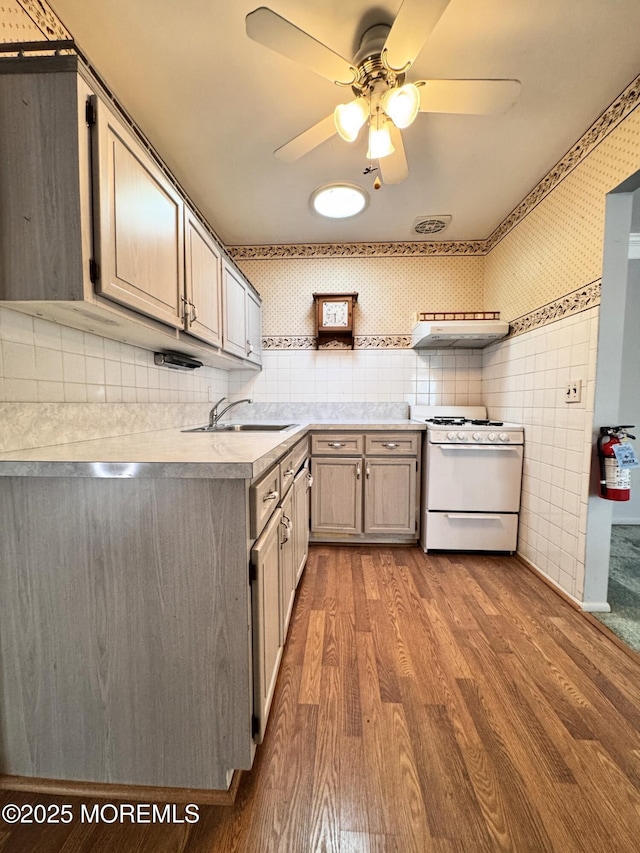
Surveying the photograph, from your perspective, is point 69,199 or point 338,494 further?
point 338,494

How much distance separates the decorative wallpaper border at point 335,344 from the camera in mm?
2871

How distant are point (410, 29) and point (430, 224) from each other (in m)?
1.66

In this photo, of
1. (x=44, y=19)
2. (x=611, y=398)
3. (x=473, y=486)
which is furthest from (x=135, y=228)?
(x=473, y=486)

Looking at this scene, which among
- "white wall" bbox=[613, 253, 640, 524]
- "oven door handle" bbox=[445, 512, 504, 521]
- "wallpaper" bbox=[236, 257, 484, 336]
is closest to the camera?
"oven door handle" bbox=[445, 512, 504, 521]

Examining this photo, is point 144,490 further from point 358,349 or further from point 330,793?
point 358,349

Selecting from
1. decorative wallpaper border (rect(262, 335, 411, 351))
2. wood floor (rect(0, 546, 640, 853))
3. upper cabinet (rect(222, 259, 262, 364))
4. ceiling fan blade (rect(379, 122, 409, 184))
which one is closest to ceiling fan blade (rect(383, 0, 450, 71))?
ceiling fan blade (rect(379, 122, 409, 184))

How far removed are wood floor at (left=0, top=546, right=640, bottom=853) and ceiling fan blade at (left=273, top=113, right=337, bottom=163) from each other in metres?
2.19

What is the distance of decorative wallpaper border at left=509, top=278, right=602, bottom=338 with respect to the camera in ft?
5.39

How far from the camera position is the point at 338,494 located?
2.42m

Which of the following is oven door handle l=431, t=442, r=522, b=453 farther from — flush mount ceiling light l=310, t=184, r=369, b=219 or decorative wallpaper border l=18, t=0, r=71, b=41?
decorative wallpaper border l=18, t=0, r=71, b=41

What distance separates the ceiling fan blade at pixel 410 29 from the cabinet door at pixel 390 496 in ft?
6.46

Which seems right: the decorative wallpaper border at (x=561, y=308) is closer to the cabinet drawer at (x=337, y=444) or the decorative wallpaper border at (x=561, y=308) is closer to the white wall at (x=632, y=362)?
the white wall at (x=632, y=362)

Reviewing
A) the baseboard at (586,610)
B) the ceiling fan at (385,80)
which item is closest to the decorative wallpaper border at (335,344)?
the ceiling fan at (385,80)

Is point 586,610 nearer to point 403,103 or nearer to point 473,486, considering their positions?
point 473,486
